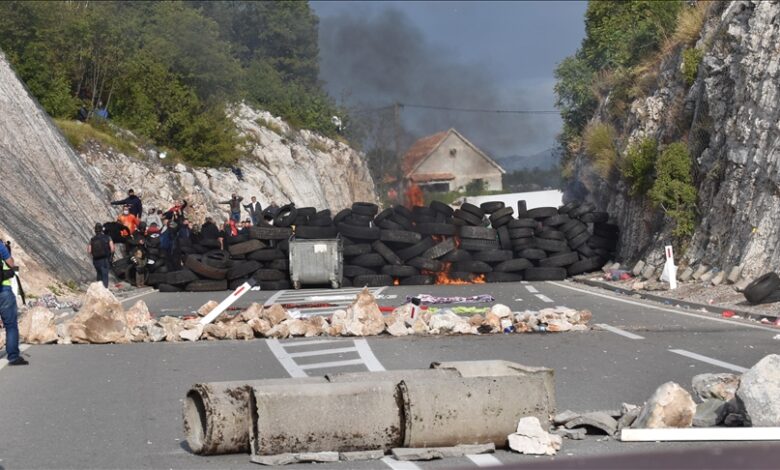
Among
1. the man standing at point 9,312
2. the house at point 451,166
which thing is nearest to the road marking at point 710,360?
the man standing at point 9,312

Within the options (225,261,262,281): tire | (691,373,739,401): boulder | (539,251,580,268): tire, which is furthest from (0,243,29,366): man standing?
(539,251,580,268): tire

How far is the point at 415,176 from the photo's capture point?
89.7 metres

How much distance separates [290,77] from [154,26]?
31.9m

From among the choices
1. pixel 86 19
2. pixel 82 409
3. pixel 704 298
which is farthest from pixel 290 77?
pixel 82 409

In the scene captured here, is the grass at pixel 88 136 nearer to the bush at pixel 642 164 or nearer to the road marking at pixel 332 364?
the bush at pixel 642 164

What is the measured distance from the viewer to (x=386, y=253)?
3222 centimetres

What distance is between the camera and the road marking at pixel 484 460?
8546mm

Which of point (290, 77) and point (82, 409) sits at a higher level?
point (290, 77)

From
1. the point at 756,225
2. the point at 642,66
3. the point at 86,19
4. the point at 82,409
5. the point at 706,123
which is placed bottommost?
the point at 82,409

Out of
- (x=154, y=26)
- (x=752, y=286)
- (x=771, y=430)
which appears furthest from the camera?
(x=154, y=26)

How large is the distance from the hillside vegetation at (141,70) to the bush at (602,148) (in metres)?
19.5

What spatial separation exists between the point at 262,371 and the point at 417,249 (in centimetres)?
1835

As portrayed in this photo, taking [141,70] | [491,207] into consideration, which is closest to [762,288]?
[491,207]

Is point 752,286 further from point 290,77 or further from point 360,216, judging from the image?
point 290,77
